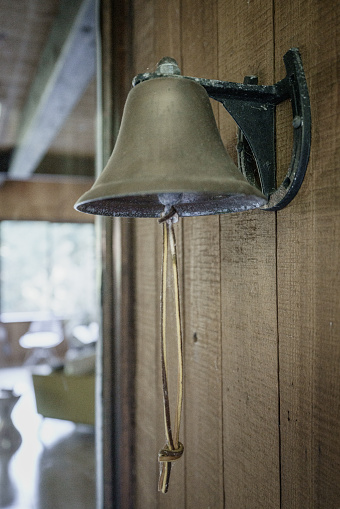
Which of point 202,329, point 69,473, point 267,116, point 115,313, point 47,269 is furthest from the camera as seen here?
point 47,269

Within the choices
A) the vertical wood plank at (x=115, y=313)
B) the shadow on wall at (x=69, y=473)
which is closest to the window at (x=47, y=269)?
the shadow on wall at (x=69, y=473)

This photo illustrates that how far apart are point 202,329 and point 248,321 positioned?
0.16m

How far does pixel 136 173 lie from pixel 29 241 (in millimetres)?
6387

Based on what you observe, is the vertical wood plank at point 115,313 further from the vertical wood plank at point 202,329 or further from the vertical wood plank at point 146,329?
the vertical wood plank at point 202,329

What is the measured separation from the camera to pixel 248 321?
739 mm

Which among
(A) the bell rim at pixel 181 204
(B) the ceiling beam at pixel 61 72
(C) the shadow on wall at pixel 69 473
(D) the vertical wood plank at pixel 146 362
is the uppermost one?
(B) the ceiling beam at pixel 61 72

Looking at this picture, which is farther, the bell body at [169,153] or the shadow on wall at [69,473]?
the shadow on wall at [69,473]

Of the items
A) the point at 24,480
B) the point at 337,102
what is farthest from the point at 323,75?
the point at 24,480

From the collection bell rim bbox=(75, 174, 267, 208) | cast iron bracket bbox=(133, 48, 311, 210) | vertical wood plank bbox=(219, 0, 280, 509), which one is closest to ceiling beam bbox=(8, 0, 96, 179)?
vertical wood plank bbox=(219, 0, 280, 509)

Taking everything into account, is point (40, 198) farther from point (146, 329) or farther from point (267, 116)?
point (267, 116)

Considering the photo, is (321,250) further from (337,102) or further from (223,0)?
(223,0)

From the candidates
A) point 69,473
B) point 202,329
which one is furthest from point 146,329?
point 69,473

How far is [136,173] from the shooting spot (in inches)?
21.5

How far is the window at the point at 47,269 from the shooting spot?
6.55 m
